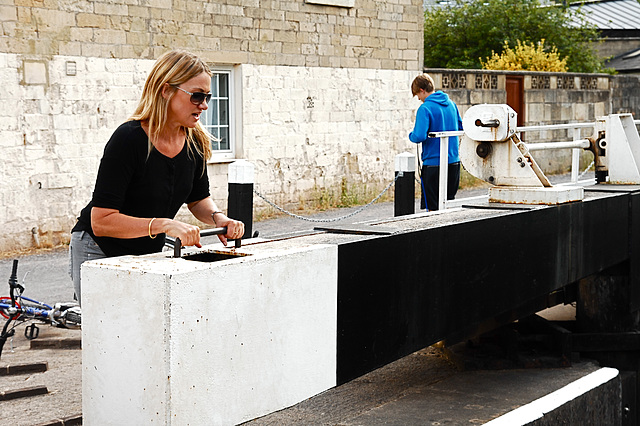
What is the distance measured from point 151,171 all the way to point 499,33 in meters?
22.9

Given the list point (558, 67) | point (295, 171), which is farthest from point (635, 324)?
point (558, 67)

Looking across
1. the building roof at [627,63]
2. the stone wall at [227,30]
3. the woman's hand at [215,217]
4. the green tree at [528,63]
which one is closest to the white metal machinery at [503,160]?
the woman's hand at [215,217]

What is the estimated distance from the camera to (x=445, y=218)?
16.6 feet

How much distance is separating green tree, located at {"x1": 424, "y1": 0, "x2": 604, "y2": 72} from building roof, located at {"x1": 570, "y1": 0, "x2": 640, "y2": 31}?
10.0 metres

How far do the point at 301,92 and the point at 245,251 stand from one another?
11794mm

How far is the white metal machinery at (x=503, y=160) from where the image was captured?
5664 millimetres

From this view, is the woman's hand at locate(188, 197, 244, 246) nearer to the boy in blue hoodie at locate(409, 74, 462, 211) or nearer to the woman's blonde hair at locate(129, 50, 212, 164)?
the woman's blonde hair at locate(129, 50, 212, 164)

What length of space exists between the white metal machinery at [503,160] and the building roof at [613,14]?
31.6 m

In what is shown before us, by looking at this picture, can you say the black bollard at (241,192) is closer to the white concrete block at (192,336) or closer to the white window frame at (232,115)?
the white concrete block at (192,336)

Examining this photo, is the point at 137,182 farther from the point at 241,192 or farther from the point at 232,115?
the point at 232,115

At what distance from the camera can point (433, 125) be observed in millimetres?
9734

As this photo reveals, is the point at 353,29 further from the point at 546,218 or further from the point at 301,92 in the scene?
the point at 546,218

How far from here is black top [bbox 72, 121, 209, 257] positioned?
148 inches

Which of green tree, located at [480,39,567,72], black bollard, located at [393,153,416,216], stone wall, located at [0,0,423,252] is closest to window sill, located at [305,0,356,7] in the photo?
stone wall, located at [0,0,423,252]
